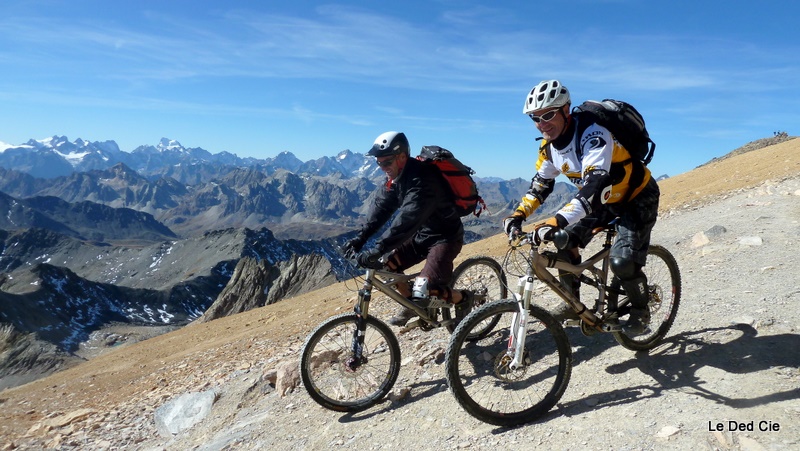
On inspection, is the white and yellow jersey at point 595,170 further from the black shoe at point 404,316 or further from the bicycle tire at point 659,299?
the black shoe at point 404,316

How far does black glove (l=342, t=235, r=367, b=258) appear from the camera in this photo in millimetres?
7137

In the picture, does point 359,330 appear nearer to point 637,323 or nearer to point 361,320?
point 361,320

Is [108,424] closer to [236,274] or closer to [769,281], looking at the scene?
[769,281]

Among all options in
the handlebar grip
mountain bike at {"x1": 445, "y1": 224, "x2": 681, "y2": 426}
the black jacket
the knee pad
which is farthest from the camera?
the black jacket

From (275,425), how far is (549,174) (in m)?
5.17

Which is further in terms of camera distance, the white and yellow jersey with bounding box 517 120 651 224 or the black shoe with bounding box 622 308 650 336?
the black shoe with bounding box 622 308 650 336

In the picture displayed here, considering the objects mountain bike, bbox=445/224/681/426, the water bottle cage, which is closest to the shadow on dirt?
mountain bike, bbox=445/224/681/426

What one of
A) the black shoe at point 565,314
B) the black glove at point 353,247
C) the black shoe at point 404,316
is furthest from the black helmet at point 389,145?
the black shoe at point 565,314

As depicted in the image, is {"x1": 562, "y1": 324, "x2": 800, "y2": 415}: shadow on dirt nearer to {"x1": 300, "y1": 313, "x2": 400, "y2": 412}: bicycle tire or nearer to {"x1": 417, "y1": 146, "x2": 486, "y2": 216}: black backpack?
{"x1": 300, "y1": 313, "x2": 400, "y2": 412}: bicycle tire

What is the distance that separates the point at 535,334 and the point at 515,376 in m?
0.73

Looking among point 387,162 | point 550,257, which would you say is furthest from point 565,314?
point 387,162

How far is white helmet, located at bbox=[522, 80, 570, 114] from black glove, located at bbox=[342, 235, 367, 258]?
3.00 meters

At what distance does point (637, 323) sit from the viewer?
6.21 meters

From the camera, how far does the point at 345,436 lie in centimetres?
634
